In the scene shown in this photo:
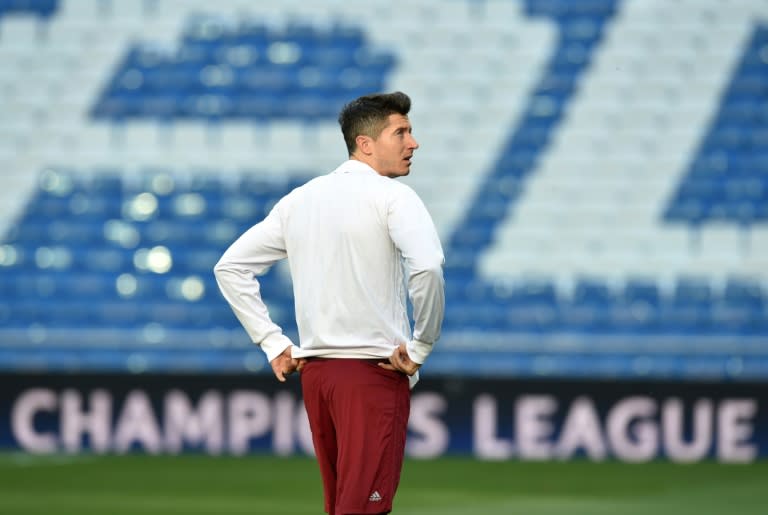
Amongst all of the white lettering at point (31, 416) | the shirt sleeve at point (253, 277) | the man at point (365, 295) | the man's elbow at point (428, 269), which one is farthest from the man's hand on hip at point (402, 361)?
the white lettering at point (31, 416)

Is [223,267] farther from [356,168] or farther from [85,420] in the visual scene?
[85,420]

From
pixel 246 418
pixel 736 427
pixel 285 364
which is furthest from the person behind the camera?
pixel 246 418

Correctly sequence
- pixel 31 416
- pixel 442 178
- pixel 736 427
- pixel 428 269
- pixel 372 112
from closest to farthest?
1. pixel 428 269
2. pixel 372 112
3. pixel 736 427
4. pixel 31 416
5. pixel 442 178

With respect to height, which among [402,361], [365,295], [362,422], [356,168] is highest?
[356,168]

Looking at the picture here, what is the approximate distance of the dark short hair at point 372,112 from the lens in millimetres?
3176

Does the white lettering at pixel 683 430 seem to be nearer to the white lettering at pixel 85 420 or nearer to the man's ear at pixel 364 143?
the white lettering at pixel 85 420

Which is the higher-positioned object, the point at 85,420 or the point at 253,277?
the point at 253,277

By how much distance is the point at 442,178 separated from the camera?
909cm

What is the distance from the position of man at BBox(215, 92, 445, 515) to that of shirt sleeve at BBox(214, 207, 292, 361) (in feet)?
0.37

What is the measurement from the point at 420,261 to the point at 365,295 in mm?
151

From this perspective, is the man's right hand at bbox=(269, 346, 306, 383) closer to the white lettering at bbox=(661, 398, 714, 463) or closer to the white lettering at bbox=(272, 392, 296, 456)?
the white lettering at bbox=(272, 392, 296, 456)

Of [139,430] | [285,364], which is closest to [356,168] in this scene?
[285,364]

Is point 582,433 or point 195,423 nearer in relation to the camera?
point 582,433

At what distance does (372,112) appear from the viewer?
3182mm
